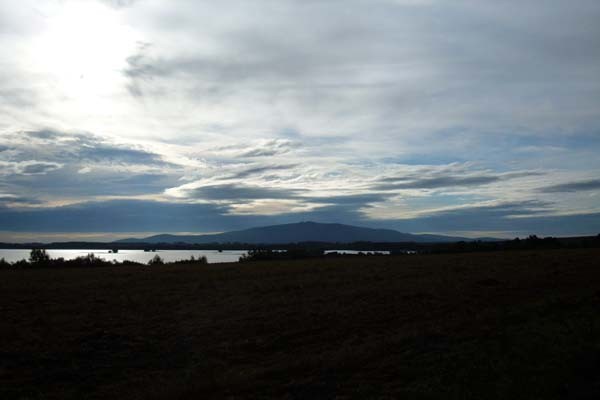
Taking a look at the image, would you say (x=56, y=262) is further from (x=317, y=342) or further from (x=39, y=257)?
(x=317, y=342)

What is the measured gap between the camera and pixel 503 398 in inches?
344

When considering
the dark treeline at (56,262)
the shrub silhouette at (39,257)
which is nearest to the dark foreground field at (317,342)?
the dark treeline at (56,262)

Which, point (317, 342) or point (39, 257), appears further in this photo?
point (39, 257)

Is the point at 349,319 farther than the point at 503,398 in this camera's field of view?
Yes

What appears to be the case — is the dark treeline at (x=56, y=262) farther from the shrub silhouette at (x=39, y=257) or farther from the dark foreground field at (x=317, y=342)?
the dark foreground field at (x=317, y=342)

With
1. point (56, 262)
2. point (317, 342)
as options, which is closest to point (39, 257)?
point (56, 262)

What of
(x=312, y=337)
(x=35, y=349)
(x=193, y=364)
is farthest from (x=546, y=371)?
(x=35, y=349)

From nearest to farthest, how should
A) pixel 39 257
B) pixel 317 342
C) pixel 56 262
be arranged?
pixel 317 342 → pixel 56 262 → pixel 39 257

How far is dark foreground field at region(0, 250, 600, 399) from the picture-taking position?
10.6m

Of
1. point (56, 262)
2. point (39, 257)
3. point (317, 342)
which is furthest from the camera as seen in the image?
point (39, 257)

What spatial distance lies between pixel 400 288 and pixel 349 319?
825 centimetres

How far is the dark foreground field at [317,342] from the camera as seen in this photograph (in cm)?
1059

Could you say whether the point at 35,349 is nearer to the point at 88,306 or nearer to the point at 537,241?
the point at 88,306

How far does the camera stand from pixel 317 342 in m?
16.3
